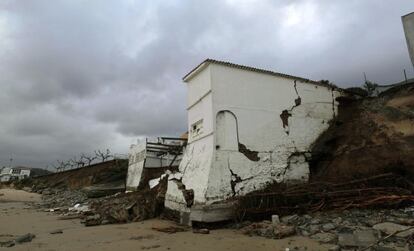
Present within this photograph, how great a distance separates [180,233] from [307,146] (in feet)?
21.9

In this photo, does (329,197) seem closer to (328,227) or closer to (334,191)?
(334,191)

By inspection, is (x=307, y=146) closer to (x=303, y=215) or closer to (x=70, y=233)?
(x=303, y=215)

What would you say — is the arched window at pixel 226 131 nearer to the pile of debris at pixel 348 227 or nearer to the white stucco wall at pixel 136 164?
the pile of debris at pixel 348 227

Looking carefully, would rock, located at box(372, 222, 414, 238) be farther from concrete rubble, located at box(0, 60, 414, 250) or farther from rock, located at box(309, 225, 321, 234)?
rock, located at box(309, 225, 321, 234)

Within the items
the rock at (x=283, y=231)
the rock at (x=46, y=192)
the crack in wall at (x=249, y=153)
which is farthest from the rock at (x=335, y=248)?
the rock at (x=46, y=192)

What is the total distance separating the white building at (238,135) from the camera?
470 inches

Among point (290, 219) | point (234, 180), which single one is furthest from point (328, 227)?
point (234, 180)

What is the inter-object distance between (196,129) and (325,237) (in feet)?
22.5

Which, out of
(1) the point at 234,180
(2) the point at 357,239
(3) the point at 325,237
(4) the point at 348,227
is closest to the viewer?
(2) the point at 357,239

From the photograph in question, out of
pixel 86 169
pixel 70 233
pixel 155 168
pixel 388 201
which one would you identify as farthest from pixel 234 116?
pixel 86 169

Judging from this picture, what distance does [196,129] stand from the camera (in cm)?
1362

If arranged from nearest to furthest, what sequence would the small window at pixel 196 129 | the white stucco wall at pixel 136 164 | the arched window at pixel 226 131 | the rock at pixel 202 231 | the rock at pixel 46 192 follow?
the rock at pixel 202 231
the arched window at pixel 226 131
the small window at pixel 196 129
the white stucco wall at pixel 136 164
the rock at pixel 46 192

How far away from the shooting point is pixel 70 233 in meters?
11.0

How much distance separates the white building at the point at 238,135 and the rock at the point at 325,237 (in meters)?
3.40
